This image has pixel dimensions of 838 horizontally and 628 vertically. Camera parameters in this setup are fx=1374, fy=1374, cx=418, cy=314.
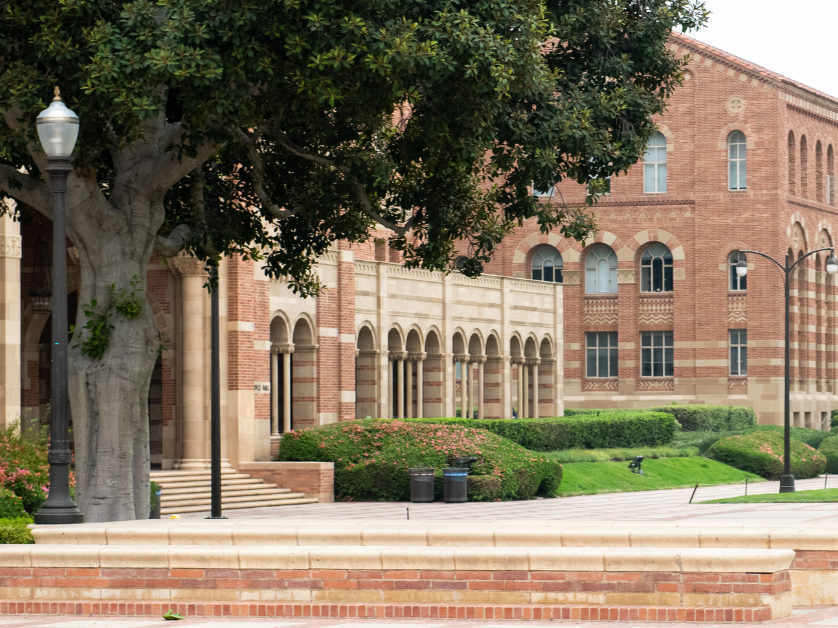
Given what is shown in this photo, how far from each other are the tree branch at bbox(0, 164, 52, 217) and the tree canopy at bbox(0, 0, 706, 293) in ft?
0.09

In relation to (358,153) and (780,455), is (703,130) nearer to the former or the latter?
(780,455)

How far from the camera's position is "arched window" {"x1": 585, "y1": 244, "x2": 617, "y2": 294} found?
64.9 metres

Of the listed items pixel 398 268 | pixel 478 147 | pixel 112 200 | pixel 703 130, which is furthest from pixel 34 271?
pixel 703 130

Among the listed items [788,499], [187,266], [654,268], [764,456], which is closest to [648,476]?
[764,456]

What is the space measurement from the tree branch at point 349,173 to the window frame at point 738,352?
44081mm

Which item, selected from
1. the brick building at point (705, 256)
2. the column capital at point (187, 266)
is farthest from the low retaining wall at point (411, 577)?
the brick building at point (705, 256)

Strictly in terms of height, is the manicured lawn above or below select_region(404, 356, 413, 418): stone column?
below

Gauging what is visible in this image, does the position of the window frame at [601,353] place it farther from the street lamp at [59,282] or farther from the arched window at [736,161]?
the street lamp at [59,282]

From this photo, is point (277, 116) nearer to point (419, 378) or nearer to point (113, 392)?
point (113, 392)

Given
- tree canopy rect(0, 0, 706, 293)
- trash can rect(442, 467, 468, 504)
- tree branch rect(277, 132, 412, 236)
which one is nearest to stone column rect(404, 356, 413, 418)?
trash can rect(442, 467, 468, 504)

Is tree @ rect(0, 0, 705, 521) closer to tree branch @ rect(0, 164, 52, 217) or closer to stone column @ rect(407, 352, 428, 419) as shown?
tree branch @ rect(0, 164, 52, 217)

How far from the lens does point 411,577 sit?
12500 millimetres

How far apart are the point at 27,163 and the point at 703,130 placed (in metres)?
47.9

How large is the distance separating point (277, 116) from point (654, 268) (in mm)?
47719
